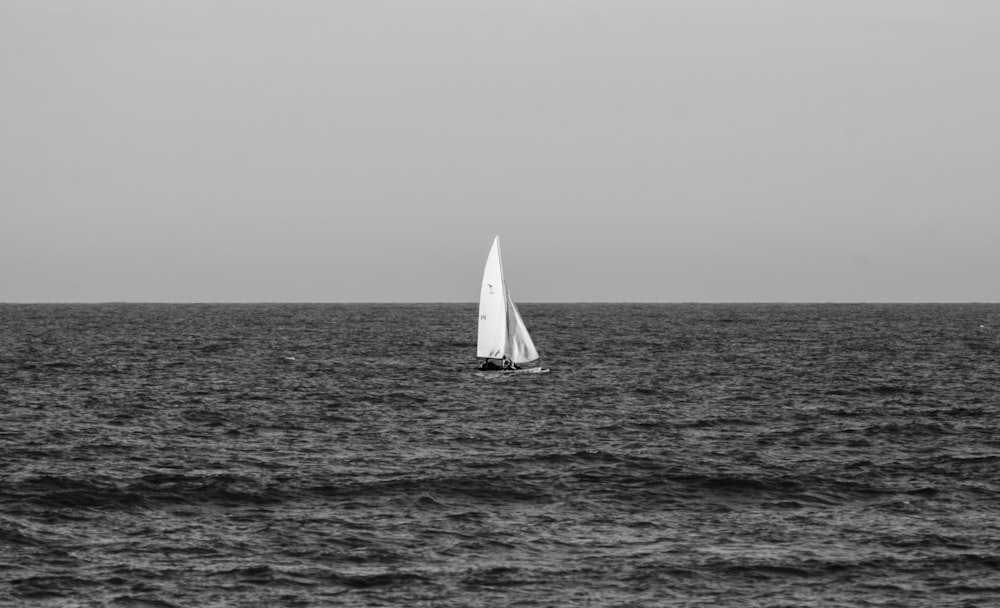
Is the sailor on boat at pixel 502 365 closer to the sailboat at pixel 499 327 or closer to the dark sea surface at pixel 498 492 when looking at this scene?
the sailboat at pixel 499 327

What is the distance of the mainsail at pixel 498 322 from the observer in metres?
74.0

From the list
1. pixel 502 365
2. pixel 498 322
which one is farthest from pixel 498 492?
pixel 502 365

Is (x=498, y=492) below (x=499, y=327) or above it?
below

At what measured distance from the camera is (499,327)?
75.8m

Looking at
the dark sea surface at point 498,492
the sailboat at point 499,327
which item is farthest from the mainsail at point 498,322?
the dark sea surface at point 498,492

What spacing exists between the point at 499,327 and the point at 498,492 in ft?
130

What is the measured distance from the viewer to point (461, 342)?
429 ft

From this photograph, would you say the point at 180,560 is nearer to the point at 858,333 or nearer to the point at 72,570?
the point at 72,570

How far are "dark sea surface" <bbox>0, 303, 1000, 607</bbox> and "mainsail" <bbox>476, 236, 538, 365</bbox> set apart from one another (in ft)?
11.3

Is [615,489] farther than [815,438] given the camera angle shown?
No

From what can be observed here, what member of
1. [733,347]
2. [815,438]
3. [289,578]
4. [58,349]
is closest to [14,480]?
[289,578]

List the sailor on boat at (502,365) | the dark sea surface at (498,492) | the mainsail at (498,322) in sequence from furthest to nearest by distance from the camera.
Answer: the sailor on boat at (502,365), the mainsail at (498,322), the dark sea surface at (498,492)

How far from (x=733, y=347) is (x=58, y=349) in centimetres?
6040

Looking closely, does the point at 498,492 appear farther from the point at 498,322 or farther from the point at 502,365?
the point at 502,365
